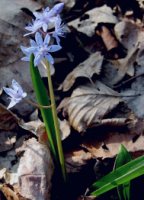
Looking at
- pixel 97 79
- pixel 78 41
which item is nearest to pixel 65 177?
pixel 97 79

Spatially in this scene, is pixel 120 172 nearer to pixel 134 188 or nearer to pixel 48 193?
pixel 134 188

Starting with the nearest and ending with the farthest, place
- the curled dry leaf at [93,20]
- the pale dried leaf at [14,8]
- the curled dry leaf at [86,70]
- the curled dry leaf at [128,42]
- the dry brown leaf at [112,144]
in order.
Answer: the dry brown leaf at [112,144] < the curled dry leaf at [86,70] < the curled dry leaf at [128,42] < the pale dried leaf at [14,8] < the curled dry leaf at [93,20]

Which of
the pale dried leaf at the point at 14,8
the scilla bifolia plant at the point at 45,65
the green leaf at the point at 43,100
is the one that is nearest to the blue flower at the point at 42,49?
the scilla bifolia plant at the point at 45,65

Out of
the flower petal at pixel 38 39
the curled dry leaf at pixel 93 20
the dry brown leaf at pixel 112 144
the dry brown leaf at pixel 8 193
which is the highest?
the flower petal at pixel 38 39

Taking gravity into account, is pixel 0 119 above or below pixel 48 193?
above

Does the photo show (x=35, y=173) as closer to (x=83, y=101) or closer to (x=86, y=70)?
(x=83, y=101)

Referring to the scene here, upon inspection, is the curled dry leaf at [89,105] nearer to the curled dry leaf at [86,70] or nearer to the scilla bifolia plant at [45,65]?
the curled dry leaf at [86,70]
